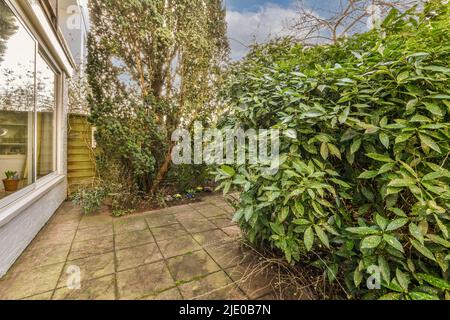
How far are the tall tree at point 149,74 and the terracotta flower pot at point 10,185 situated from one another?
124 cm

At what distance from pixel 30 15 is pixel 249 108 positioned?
2.75 meters

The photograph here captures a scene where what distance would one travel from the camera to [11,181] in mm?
2277

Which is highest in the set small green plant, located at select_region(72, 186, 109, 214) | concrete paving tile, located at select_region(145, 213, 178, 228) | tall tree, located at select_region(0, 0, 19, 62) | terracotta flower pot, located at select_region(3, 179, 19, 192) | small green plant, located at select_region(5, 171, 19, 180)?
tall tree, located at select_region(0, 0, 19, 62)

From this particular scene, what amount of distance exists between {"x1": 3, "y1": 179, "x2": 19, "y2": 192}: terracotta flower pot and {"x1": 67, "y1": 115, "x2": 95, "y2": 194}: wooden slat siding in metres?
1.94

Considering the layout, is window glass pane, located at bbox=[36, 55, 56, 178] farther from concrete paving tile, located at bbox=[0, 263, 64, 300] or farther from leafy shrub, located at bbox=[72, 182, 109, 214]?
concrete paving tile, located at bbox=[0, 263, 64, 300]

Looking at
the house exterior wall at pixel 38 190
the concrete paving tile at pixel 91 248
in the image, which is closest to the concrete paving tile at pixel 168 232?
→ the concrete paving tile at pixel 91 248

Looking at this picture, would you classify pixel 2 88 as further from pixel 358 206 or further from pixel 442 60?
pixel 442 60

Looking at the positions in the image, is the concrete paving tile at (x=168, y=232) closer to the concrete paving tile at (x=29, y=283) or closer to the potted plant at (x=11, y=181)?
the concrete paving tile at (x=29, y=283)

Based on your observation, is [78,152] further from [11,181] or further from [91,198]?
[11,181]

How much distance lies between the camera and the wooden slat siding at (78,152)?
14.0 feet

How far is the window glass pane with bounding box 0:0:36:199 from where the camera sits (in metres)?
2.16

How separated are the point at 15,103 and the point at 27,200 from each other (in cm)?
112

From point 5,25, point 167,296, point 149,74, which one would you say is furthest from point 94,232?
point 149,74

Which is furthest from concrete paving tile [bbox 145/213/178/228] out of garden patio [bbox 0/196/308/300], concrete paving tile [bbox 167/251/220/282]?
concrete paving tile [bbox 167/251/220/282]
